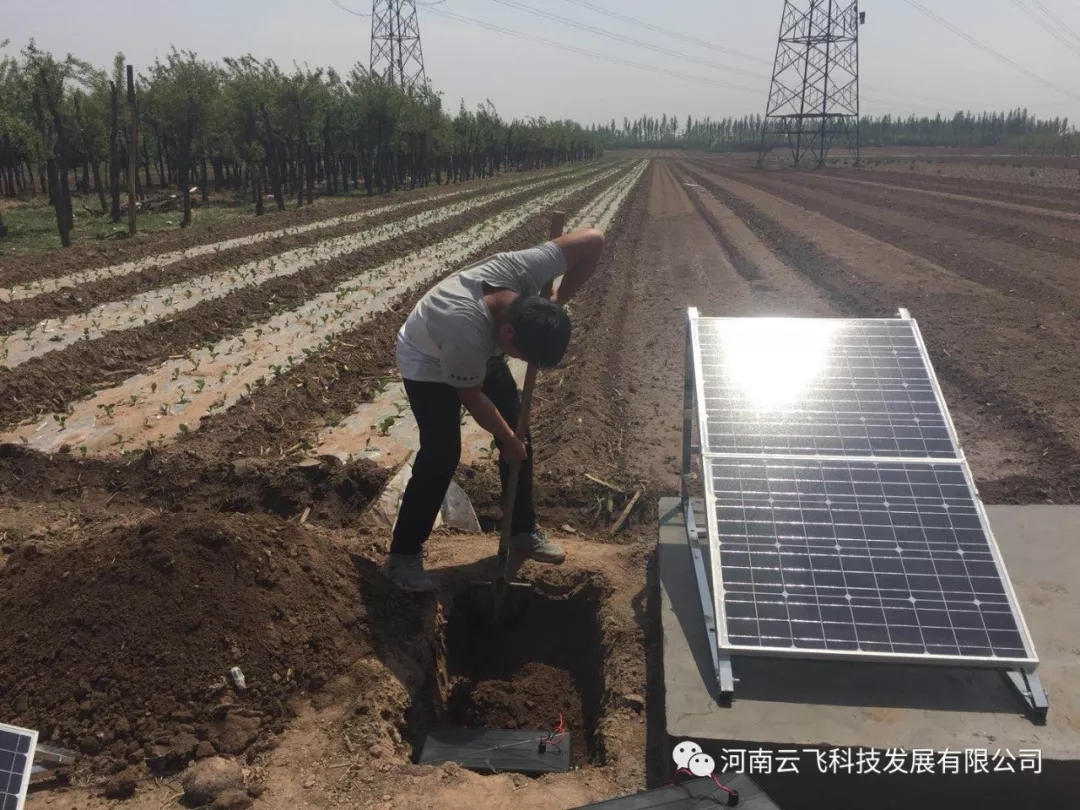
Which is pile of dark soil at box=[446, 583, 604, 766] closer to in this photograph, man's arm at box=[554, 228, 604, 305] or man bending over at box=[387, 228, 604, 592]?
man bending over at box=[387, 228, 604, 592]

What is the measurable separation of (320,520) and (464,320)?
253cm

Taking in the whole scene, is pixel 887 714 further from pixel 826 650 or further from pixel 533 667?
pixel 533 667

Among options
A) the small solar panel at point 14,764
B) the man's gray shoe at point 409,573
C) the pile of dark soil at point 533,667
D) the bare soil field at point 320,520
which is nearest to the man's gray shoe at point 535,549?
the bare soil field at point 320,520

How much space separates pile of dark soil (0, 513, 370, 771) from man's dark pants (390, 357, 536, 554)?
0.50 m

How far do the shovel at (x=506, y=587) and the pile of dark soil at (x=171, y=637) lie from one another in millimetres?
843

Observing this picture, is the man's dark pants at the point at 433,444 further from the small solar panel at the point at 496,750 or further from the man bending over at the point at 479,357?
the small solar panel at the point at 496,750

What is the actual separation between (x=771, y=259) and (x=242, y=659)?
1582cm

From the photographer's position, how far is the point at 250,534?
4117 mm

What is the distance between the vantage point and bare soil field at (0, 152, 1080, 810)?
3.36m

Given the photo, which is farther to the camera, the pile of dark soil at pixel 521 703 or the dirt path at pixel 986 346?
the dirt path at pixel 986 346

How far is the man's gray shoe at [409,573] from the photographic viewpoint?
14.5 feet

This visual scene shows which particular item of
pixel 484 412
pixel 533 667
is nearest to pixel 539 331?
pixel 484 412

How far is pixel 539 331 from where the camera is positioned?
138 inches

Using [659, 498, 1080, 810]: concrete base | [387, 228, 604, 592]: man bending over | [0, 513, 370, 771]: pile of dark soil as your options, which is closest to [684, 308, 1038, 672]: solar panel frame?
[659, 498, 1080, 810]: concrete base
